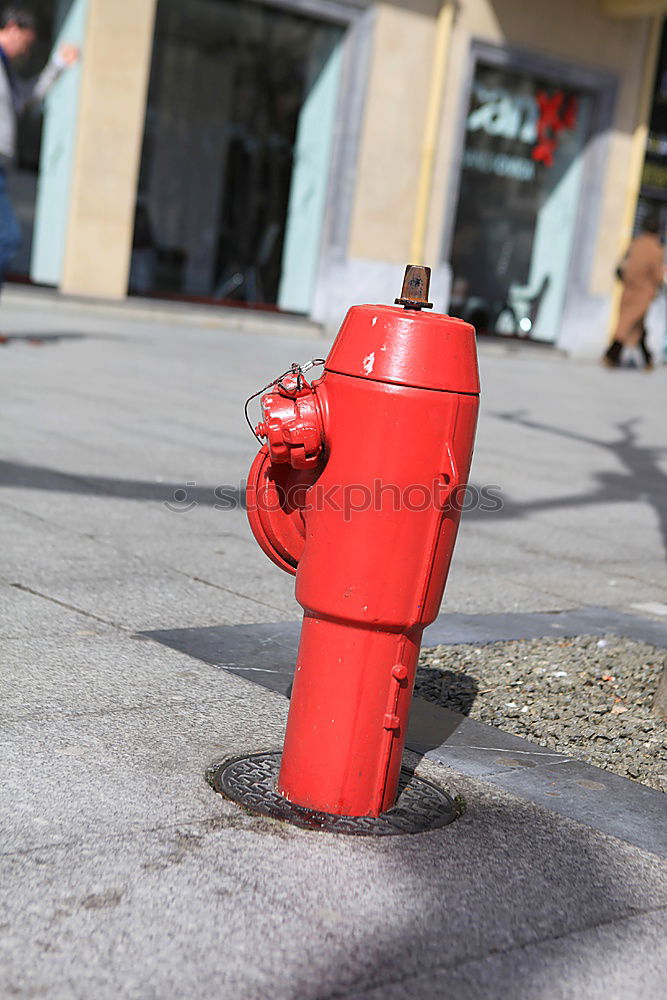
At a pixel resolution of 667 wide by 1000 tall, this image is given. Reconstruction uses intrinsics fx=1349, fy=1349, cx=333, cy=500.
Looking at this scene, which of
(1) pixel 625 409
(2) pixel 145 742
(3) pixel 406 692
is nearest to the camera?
(3) pixel 406 692

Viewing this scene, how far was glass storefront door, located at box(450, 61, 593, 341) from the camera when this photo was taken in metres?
18.4

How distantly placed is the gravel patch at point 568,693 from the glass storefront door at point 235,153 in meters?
12.3

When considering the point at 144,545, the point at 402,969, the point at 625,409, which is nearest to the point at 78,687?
the point at 402,969

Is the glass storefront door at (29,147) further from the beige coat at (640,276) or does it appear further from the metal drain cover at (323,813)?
the metal drain cover at (323,813)

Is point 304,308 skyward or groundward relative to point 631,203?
groundward

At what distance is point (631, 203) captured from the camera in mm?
19906

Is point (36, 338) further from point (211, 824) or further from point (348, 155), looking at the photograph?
point (211, 824)

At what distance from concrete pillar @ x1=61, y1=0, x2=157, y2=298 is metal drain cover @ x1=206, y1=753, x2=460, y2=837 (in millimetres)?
12619

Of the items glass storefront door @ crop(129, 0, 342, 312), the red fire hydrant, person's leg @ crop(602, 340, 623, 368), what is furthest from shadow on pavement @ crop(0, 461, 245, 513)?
person's leg @ crop(602, 340, 623, 368)

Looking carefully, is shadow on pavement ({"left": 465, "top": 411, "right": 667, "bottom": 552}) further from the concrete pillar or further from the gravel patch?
the concrete pillar

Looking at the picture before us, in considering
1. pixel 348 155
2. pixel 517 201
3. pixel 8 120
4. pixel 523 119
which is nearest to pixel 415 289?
pixel 8 120

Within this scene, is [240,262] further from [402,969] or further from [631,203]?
[402,969]

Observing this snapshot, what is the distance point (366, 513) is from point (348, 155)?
48.1ft

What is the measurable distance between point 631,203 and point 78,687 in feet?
58.4
